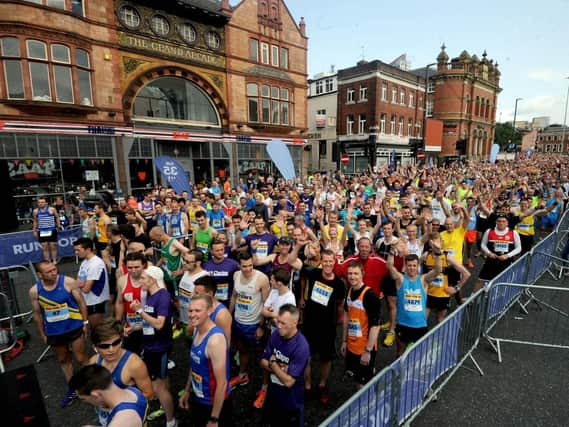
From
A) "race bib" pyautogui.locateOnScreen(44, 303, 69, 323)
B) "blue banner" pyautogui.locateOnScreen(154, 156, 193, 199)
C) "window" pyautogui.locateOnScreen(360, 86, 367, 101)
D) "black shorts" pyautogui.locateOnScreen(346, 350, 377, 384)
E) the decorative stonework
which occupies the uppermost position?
"window" pyautogui.locateOnScreen(360, 86, 367, 101)

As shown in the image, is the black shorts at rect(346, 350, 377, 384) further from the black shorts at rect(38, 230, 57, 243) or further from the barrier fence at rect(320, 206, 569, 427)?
the black shorts at rect(38, 230, 57, 243)

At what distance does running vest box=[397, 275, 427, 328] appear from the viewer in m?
4.00

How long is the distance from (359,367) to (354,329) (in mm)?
480

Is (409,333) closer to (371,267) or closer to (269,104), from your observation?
(371,267)

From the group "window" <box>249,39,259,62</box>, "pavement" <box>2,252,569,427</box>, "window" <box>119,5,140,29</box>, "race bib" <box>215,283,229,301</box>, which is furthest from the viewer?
"window" <box>249,39,259,62</box>

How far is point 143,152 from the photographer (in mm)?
17953

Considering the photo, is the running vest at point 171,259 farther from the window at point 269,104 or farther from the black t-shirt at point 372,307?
the window at point 269,104

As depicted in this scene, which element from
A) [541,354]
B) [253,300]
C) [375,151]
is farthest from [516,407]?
[375,151]

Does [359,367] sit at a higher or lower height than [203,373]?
lower

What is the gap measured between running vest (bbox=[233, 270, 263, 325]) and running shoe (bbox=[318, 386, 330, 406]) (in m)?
1.17

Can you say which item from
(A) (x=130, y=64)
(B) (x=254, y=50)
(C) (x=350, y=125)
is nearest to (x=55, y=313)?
(A) (x=130, y=64)

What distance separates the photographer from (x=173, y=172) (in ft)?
37.7

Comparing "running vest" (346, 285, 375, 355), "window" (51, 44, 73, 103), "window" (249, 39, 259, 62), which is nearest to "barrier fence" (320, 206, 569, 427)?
"running vest" (346, 285, 375, 355)

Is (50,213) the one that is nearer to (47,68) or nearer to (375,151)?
(47,68)
